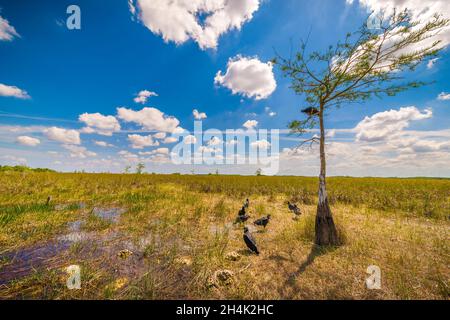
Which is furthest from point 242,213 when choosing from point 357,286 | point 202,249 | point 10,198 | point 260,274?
point 10,198

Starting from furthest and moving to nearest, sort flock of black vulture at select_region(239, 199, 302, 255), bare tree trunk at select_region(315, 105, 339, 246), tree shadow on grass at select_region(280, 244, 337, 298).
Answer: bare tree trunk at select_region(315, 105, 339, 246) < flock of black vulture at select_region(239, 199, 302, 255) < tree shadow on grass at select_region(280, 244, 337, 298)

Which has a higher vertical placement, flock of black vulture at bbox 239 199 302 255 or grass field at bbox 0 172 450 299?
flock of black vulture at bbox 239 199 302 255

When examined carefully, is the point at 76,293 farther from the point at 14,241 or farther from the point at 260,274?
the point at 14,241

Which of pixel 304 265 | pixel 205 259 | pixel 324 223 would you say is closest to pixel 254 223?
pixel 324 223

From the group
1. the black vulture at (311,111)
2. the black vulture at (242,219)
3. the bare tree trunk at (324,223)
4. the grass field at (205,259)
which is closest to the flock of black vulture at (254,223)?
the black vulture at (242,219)

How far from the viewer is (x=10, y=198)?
8.45 metres

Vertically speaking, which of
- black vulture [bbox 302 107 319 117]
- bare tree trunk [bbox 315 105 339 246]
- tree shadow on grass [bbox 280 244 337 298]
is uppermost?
black vulture [bbox 302 107 319 117]

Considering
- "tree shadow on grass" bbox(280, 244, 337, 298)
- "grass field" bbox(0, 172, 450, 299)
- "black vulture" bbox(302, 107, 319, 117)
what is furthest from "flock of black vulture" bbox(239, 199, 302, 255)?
"black vulture" bbox(302, 107, 319, 117)

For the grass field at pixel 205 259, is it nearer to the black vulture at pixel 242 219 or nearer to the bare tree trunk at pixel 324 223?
the bare tree trunk at pixel 324 223

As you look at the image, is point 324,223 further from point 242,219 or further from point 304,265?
point 242,219

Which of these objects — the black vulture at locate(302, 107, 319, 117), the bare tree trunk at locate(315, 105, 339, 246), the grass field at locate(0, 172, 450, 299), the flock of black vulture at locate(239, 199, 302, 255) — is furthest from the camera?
the black vulture at locate(302, 107, 319, 117)

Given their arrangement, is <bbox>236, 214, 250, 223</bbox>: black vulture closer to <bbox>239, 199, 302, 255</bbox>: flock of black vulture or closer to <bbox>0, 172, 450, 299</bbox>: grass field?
<bbox>239, 199, 302, 255</bbox>: flock of black vulture
